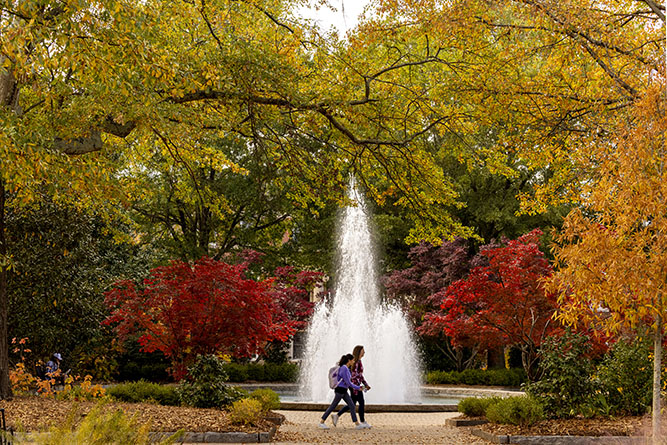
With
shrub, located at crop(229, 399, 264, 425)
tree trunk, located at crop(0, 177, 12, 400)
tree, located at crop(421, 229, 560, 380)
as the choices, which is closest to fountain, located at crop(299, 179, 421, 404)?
tree, located at crop(421, 229, 560, 380)

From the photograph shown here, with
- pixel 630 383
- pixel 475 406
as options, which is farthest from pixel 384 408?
pixel 630 383

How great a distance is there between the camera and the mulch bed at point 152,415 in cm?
1045

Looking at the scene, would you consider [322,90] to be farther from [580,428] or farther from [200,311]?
[580,428]

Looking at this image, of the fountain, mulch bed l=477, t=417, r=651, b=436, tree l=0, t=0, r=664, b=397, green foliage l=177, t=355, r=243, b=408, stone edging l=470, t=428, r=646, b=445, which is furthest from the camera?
the fountain

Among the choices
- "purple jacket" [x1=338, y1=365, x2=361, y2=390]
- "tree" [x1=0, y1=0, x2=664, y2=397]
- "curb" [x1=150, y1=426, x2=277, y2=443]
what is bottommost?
"curb" [x1=150, y1=426, x2=277, y2=443]

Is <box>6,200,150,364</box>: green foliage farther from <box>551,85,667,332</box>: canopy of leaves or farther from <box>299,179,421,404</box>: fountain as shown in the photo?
→ <box>551,85,667,332</box>: canopy of leaves

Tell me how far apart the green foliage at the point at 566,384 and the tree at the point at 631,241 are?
8.13ft

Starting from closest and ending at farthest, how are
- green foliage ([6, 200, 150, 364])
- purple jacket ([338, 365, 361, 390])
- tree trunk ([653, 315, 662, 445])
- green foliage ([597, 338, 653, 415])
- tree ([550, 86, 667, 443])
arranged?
tree trunk ([653, 315, 662, 445]) → tree ([550, 86, 667, 443]) → green foliage ([597, 338, 653, 415]) → purple jacket ([338, 365, 361, 390]) → green foliage ([6, 200, 150, 364])

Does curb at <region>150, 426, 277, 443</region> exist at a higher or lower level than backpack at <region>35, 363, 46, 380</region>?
lower

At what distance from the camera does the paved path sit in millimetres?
11406

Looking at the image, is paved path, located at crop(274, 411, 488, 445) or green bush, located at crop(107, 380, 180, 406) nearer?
paved path, located at crop(274, 411, 488, 445)

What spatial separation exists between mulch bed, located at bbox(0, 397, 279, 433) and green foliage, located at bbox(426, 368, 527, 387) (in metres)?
15.2

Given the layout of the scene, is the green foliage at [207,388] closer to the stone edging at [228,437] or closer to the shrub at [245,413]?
the shrub at [245,413]

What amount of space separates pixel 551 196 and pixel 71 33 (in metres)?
10.9
